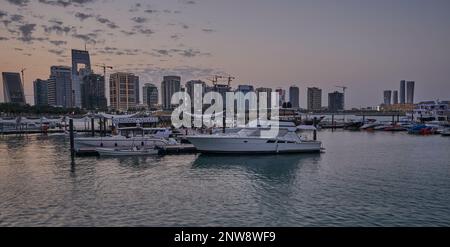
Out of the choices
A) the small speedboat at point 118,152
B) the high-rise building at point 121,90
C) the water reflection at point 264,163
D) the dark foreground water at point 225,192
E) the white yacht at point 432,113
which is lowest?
the water reflection at point 264,163

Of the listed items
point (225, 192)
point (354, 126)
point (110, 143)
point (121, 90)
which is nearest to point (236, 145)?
point (225, 192)

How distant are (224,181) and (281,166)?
27.5ft

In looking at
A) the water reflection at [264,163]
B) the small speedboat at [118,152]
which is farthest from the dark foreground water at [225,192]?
the small speedboat at [118,152]

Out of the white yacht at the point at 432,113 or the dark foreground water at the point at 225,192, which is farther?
the white yacht at the point at 432,113

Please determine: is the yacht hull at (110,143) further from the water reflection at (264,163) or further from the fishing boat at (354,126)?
the fishing boat at (354,126)

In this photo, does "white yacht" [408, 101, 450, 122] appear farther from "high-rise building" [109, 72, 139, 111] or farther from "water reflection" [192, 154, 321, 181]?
"high-rise building" [109, 72, 139, 111]

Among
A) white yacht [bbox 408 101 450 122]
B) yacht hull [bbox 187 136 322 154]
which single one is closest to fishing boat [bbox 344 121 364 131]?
white yacht [bbox 408 101 450 122]

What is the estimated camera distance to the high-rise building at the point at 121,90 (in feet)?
581

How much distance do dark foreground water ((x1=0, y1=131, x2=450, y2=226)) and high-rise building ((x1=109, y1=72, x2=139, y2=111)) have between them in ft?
507

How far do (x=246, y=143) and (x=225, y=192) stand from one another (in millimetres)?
15433

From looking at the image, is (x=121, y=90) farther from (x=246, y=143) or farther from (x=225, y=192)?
(x=225, y=192)

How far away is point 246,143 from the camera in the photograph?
109 ft

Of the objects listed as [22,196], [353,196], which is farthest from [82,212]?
[353,196]

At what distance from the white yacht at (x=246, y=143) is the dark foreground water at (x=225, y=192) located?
123 inches
